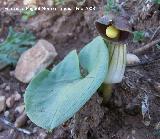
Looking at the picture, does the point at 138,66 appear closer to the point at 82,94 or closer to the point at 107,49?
the point at 107,49

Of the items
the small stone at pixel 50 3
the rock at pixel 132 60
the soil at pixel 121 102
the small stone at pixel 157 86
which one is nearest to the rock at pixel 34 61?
the soil at pixel 121 102

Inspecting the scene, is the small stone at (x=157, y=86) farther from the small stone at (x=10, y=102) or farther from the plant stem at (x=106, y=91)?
the small stone at (x=10, y=102)

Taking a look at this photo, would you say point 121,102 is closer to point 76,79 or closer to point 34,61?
point 76,79

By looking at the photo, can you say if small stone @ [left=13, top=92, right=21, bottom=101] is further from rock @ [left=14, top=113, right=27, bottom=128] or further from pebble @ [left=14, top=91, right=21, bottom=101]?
rock @ [left=14, top=113, right=27, bottom=128]

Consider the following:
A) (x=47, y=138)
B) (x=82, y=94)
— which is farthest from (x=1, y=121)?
(x=82, y=94)

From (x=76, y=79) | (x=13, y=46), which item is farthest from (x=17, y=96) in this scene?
(x=76, y=79)

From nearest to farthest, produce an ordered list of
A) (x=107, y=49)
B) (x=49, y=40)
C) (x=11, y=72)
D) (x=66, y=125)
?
(x=107, y=49)
(x=66, y=125)
(x=11, y=72)
(x=49, y=40)
